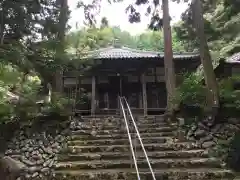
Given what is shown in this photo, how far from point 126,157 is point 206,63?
12.6 feet

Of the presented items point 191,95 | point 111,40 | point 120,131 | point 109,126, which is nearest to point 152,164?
point 120,131

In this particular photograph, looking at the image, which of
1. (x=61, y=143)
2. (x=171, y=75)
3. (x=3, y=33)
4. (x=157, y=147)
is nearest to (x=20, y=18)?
(x=3, y=33)

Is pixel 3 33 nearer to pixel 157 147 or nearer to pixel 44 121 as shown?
pixel 44 121

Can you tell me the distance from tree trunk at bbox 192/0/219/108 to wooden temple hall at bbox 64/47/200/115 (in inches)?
238

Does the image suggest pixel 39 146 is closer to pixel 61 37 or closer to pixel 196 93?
pixel 61 37

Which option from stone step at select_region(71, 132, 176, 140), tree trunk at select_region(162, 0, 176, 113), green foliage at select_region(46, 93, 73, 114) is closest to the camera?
stone step at select_region(71, 132, 176, 140)

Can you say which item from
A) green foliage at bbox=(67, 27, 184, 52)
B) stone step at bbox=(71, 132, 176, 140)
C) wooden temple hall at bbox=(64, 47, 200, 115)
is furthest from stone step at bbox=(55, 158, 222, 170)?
wooden temple hall at bbox=(64, 47, 200, 115)

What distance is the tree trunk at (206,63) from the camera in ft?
28.5

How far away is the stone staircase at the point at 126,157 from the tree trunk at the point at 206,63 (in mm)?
1367

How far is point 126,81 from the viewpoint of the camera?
1689cm

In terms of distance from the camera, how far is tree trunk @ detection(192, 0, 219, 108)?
869 cm

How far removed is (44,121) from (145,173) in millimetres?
4108

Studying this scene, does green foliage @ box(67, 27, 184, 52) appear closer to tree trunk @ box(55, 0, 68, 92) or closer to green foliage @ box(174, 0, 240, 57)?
tree trunk @ box(55, 0, 68, 92)

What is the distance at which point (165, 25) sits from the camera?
11.6 metres
